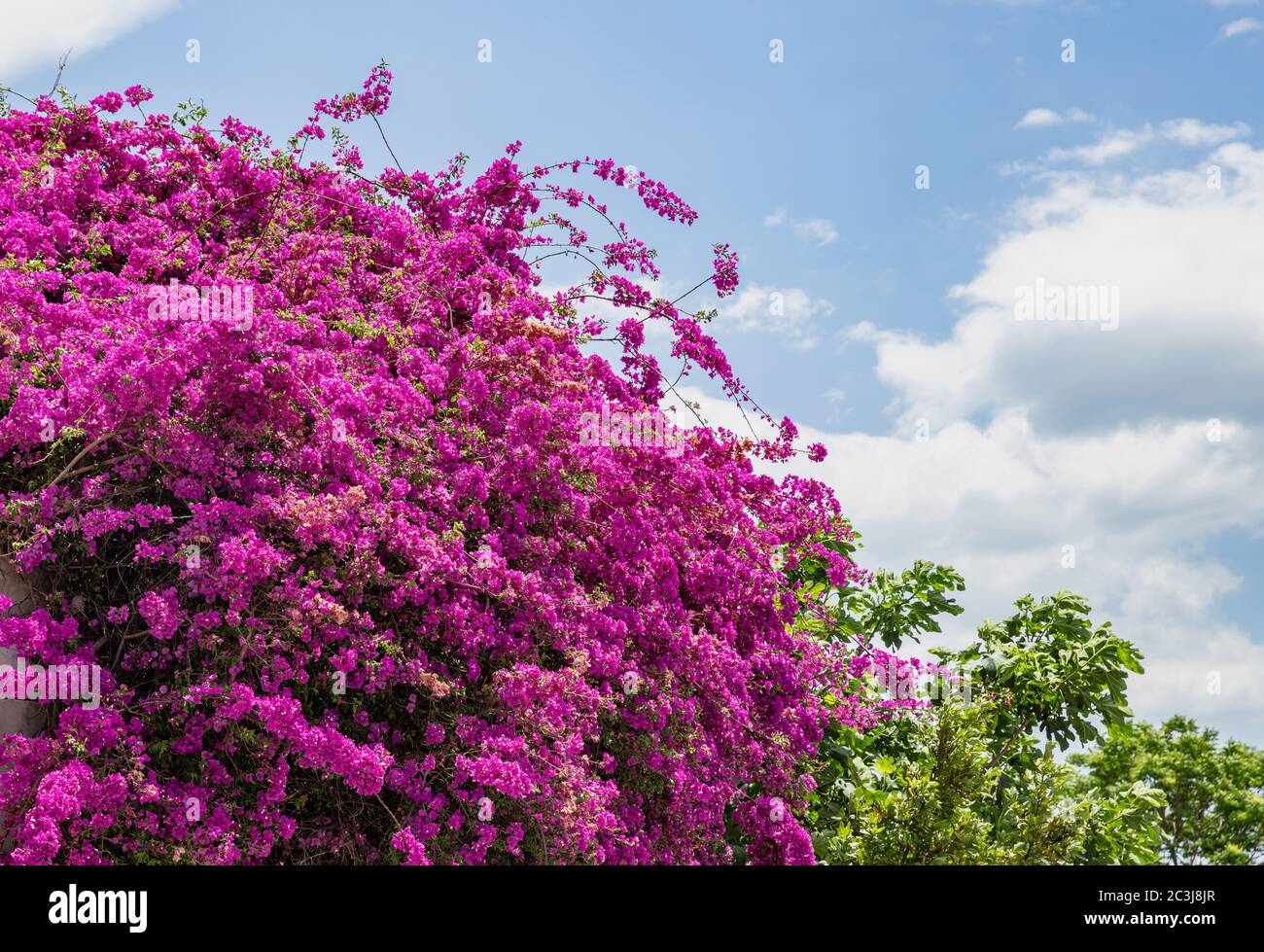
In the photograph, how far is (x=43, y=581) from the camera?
18.6 feet

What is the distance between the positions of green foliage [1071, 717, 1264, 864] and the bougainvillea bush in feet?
68.9

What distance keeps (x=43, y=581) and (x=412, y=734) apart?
1.97 m

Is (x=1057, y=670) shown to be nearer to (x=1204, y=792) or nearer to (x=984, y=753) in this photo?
(x=984, y=753)

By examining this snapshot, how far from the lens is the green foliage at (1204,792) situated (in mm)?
25406

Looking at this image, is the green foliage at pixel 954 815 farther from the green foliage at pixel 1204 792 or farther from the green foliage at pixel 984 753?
the green foliage at pixel 1204 792

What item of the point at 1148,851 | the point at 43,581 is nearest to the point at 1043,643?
the point at 1148,851

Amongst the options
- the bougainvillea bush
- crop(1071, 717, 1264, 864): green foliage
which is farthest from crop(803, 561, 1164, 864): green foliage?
crop(1071, 717, 1264, 864): green foliage

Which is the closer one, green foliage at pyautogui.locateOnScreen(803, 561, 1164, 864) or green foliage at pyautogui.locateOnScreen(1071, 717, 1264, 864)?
green foliage at pyautogui.locateOnScreen(803, 561, 1164, 864)

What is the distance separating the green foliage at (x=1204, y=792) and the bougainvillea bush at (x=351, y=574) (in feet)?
68.9

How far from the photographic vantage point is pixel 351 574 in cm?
556

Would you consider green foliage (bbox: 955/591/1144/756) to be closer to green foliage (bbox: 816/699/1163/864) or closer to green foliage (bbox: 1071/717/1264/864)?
green foliage (bbox: 816/699/1163/864)

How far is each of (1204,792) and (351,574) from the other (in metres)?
26.0

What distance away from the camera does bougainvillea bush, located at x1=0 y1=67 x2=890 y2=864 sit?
5227mm

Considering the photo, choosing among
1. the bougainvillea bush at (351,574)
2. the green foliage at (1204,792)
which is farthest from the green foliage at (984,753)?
the green foliage at (1204,792)
